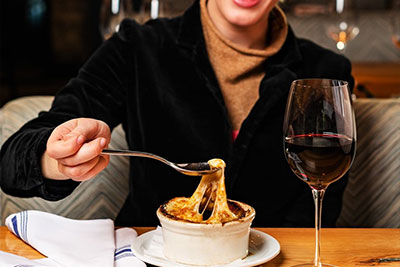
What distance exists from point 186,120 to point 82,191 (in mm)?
286

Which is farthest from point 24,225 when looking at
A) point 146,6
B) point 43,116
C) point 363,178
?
point 146,6

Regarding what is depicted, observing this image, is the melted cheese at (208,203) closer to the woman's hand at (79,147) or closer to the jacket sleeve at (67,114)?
the woman's hand at (79,147)

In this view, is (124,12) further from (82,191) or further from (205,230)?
(205,230)

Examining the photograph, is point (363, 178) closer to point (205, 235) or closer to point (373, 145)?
point (373, 145)

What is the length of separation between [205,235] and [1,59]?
15.1 feet

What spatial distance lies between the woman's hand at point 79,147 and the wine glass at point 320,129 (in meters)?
0.27

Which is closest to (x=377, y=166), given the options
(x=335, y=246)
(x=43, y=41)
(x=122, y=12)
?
(x=335, y=246)

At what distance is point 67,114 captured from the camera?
3.98ft

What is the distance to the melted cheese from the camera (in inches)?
32.9

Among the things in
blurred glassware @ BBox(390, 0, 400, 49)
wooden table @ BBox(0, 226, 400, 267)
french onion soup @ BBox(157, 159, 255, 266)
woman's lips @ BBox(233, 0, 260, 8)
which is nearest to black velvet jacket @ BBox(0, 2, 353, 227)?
woman's lips @ BBox(233, 0, 260, 8)

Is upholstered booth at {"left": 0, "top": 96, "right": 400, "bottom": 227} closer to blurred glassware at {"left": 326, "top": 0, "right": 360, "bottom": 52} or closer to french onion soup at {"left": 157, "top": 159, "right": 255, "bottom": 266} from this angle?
french onion soup at {"left": 157, "top": 159, "right": 255, "bottom": 266}

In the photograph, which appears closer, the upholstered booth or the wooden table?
the wooden table

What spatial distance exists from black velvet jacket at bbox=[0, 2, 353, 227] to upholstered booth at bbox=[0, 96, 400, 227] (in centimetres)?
6

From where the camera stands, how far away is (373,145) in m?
1.43
